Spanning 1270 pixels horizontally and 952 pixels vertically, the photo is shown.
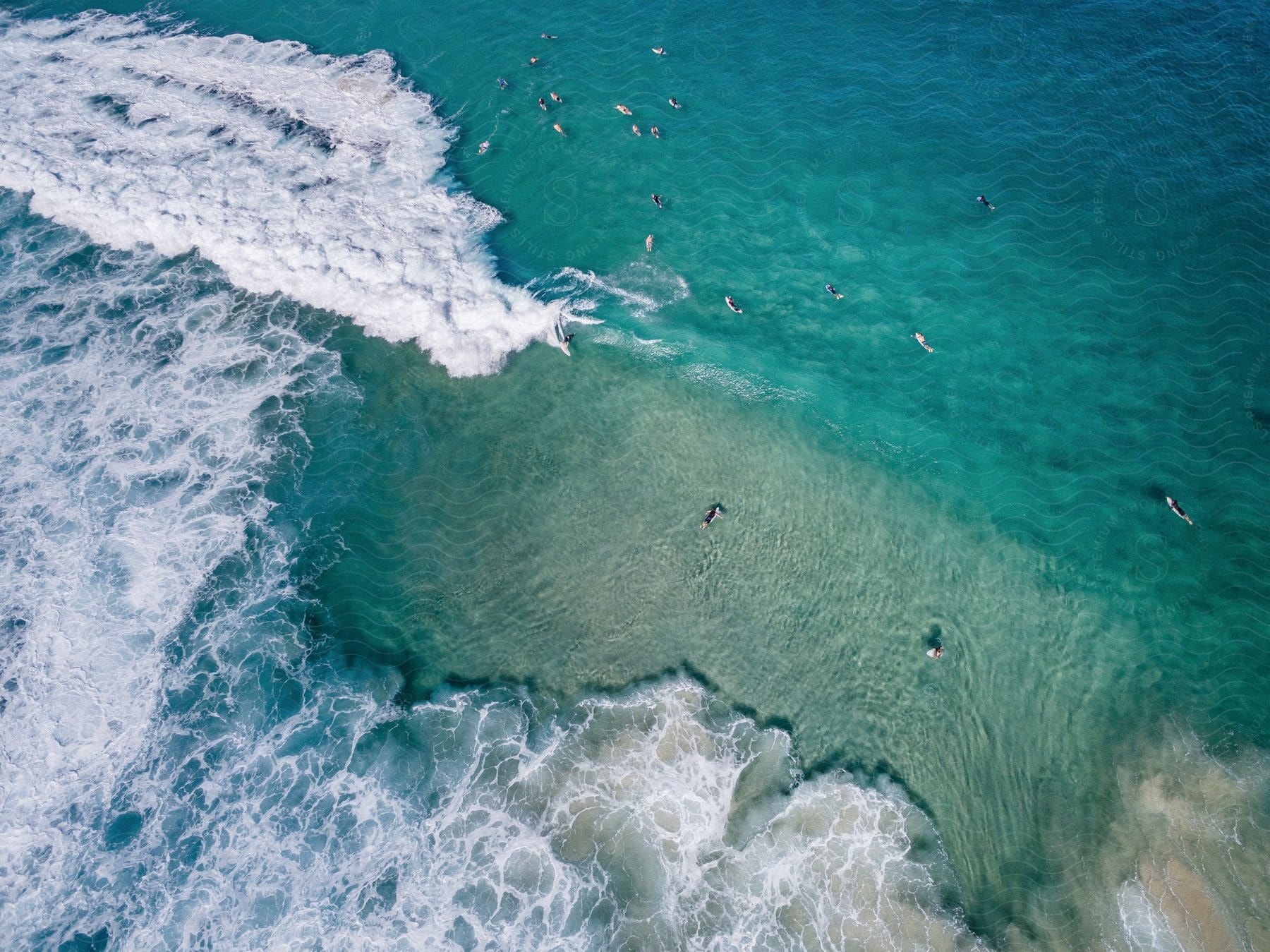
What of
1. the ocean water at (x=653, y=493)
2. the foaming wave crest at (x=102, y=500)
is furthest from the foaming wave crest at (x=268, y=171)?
the foaming wave crest at (x=102, y=500)

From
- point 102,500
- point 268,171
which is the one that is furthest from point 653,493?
point 268,171

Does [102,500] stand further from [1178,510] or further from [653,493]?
[1178,510]

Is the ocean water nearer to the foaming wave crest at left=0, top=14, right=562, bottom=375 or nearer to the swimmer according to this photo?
the foaming wave crest at left=0, top=14, right=562, bottom=375

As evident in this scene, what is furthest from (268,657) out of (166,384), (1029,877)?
(1029,877)

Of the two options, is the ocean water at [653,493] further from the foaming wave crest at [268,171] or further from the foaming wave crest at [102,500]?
the foaming wave crest at [268,171]

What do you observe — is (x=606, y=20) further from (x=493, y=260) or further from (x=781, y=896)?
(x=781, y=896)

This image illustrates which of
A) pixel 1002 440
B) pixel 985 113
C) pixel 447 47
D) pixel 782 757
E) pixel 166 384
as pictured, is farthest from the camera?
pixel 447 47

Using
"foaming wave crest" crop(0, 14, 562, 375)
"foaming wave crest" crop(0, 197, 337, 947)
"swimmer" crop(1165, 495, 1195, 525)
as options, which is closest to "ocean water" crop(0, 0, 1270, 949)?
"foaming wave crest" crop(0, 197, 337, 947)
